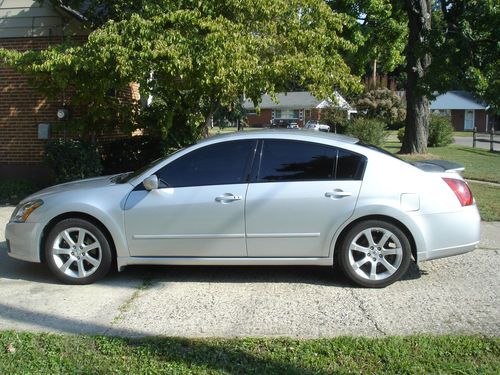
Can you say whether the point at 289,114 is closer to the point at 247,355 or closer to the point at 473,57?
the point at 473,57

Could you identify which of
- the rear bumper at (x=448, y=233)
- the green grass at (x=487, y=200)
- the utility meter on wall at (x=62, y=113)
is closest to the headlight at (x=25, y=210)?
the rear bumper at (x=448, y=233)

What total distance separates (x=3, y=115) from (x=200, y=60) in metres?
5.70

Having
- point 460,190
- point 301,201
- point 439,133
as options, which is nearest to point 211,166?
point 301,201

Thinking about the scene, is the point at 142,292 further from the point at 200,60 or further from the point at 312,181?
the point at 200,60

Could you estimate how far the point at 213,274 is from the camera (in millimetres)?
6070

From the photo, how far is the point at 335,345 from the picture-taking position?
13.5 ft

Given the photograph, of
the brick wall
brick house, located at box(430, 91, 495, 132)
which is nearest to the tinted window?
the brick wall

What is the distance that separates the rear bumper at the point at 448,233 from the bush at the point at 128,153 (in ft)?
24.0

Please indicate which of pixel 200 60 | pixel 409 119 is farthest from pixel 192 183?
pixel 409 119

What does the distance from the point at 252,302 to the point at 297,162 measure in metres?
1.46

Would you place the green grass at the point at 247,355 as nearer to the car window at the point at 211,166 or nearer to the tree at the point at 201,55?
the car window at the point at 211,166

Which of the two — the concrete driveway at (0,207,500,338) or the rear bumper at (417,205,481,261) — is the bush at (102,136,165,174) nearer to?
the concrete driveway at (0,207,500,338)

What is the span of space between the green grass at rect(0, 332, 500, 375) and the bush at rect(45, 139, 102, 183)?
615cm

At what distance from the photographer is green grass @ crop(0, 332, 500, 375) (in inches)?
150
